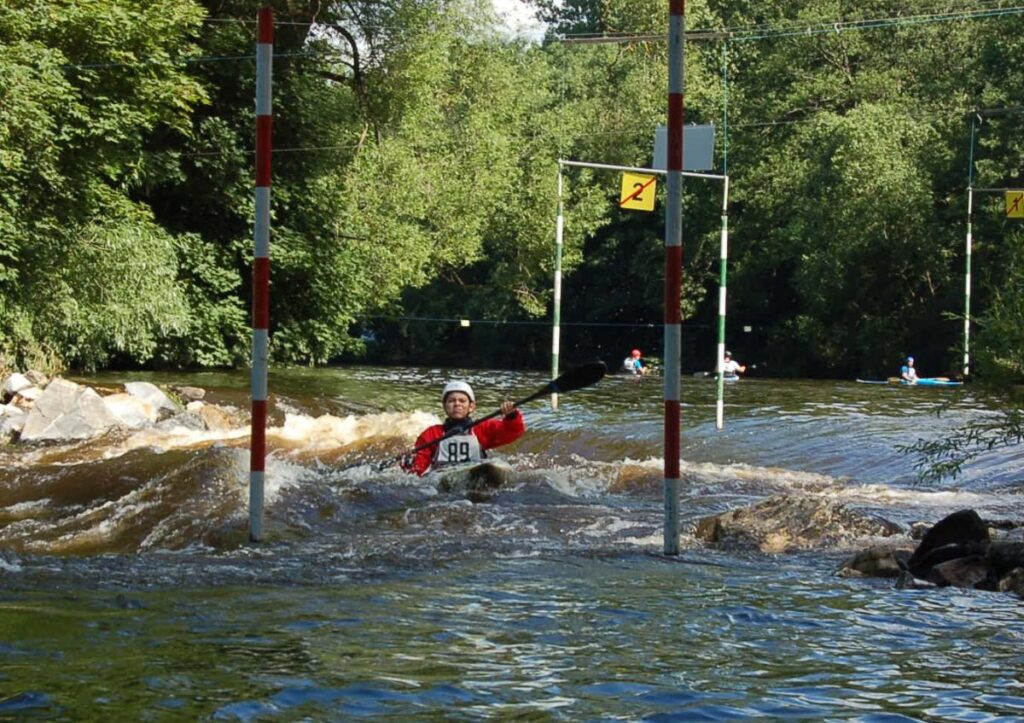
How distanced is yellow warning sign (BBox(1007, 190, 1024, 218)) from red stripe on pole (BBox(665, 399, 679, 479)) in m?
25.5

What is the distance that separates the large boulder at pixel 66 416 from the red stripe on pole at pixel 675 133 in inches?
399

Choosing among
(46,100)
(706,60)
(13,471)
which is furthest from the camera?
(706,60)

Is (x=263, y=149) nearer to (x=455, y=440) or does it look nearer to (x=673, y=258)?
(x=673, y=258)

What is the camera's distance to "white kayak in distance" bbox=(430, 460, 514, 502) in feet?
37.0

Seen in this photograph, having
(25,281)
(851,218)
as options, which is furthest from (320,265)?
(851,218)

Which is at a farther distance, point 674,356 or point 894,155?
point 894,155

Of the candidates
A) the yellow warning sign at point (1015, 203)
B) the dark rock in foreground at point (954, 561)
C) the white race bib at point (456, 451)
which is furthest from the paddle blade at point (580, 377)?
the yellow warning sign at point (1015, 203)

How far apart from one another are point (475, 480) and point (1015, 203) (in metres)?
23.3

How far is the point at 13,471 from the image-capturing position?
41.8 feet

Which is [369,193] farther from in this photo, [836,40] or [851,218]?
[836,40]

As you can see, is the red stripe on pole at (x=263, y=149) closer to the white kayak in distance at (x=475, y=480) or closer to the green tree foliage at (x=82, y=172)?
the white kayak in distance at (x=475, y=480)

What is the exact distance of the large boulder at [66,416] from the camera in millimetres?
16156

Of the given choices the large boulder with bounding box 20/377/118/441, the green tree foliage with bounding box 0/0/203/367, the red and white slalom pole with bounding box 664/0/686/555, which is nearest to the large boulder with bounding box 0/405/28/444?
the large boulder with bounding box 20/377/118/441

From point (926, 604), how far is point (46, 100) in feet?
51.0
